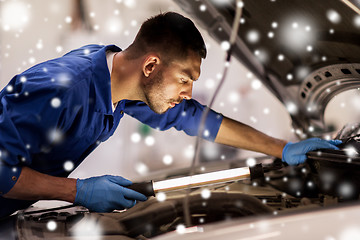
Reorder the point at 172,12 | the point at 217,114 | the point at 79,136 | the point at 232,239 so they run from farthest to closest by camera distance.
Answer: the point at 217,114, the point at 172,12, the point at 79,136, the point at 232,239

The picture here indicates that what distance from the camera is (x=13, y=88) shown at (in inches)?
39.0

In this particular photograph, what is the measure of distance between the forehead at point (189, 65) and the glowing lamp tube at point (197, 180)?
381 millimetres

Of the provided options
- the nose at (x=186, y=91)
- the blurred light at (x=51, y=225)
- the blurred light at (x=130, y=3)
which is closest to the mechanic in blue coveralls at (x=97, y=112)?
the nose at (x=186, y=91)

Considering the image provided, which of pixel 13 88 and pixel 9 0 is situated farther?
pixel 9 0

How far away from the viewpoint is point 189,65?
1.15 meters

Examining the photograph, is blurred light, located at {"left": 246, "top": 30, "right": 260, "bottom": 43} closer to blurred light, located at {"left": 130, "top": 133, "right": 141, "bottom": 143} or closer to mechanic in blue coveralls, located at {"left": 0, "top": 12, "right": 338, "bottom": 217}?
mechanic in blue coveralls, located at {"left": 0, "top": 12, "right": 338, "bottom": 217}

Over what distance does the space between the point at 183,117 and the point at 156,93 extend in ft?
0.70

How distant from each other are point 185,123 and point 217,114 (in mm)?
149

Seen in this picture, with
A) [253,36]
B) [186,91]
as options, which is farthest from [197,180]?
[253,36]

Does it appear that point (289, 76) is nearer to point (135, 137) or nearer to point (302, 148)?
point (302, 148)

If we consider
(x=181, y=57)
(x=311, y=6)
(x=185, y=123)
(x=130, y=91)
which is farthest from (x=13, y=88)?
(x=311, y=6)

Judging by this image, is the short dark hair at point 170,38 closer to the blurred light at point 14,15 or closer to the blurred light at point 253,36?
the blurred light at point 253,36

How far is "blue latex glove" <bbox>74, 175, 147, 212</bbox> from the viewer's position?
0.98 metres

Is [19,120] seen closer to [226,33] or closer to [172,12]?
[172,12]
